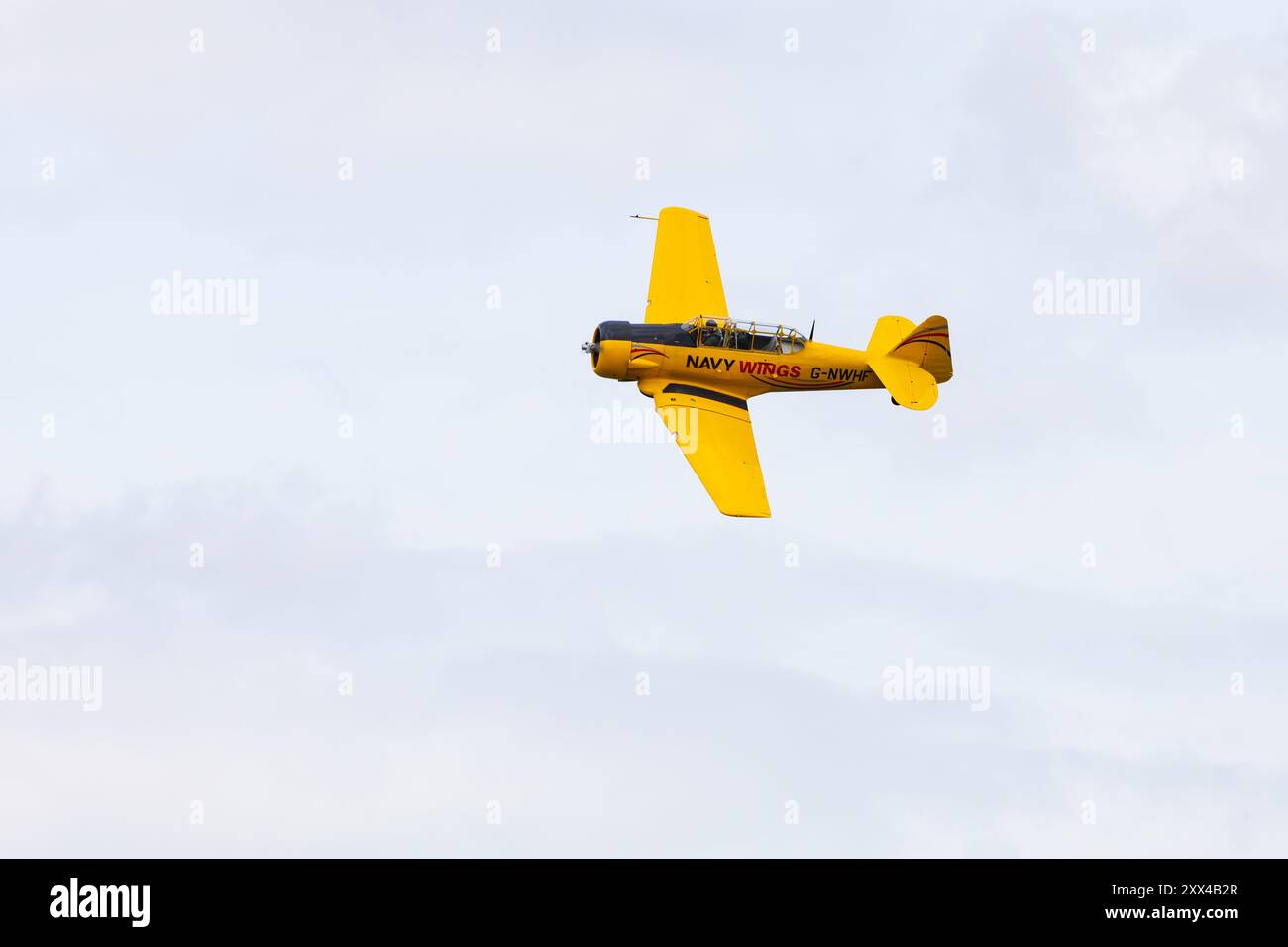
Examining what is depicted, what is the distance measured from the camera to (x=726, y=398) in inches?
1662

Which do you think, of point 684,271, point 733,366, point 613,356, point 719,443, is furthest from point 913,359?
point 613,356

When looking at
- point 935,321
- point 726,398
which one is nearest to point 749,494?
point 726,398

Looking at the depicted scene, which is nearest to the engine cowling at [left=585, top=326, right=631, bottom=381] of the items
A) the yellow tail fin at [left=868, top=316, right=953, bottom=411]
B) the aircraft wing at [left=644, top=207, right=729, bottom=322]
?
the aircraft wing at [left=644, top=207, right=729, bottom=322]

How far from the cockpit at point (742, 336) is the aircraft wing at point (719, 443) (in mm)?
1099

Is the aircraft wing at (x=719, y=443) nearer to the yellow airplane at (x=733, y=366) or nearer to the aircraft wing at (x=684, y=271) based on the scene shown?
the yellow airplane at (x=733, y=366)

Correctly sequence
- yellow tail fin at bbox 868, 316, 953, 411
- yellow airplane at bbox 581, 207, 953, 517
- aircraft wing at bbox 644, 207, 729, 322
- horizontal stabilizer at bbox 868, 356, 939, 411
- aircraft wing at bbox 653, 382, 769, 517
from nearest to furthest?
aircraft wing at bbox 653, 382, 769, 517, yellow airplane at bbox 581, 207, 953, 517, horizontal stabilizer at bbox 868, 356, 939, 411, yellow tail fin at bbox 868, 316, 953, 411, aircraft wing at bbox 644, 207, 729, 322

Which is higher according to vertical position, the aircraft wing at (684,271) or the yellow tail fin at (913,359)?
the aircraft wing at (684,271)

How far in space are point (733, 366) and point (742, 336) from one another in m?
0.70

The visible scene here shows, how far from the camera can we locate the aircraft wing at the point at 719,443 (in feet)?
129

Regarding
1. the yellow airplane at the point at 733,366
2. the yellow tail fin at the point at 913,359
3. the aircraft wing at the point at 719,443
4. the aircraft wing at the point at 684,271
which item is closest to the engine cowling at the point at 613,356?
the yellow airplane at the point at 733,366

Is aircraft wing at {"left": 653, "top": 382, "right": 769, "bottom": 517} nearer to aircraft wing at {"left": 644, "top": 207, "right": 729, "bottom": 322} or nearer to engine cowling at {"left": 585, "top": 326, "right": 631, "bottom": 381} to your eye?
engine cowling at {"left": 585, "top": 326, "right": 631, "bottom": 381}

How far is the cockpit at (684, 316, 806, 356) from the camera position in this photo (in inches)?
1667

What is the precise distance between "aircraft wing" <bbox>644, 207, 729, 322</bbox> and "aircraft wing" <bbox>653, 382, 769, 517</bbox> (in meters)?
2.42
